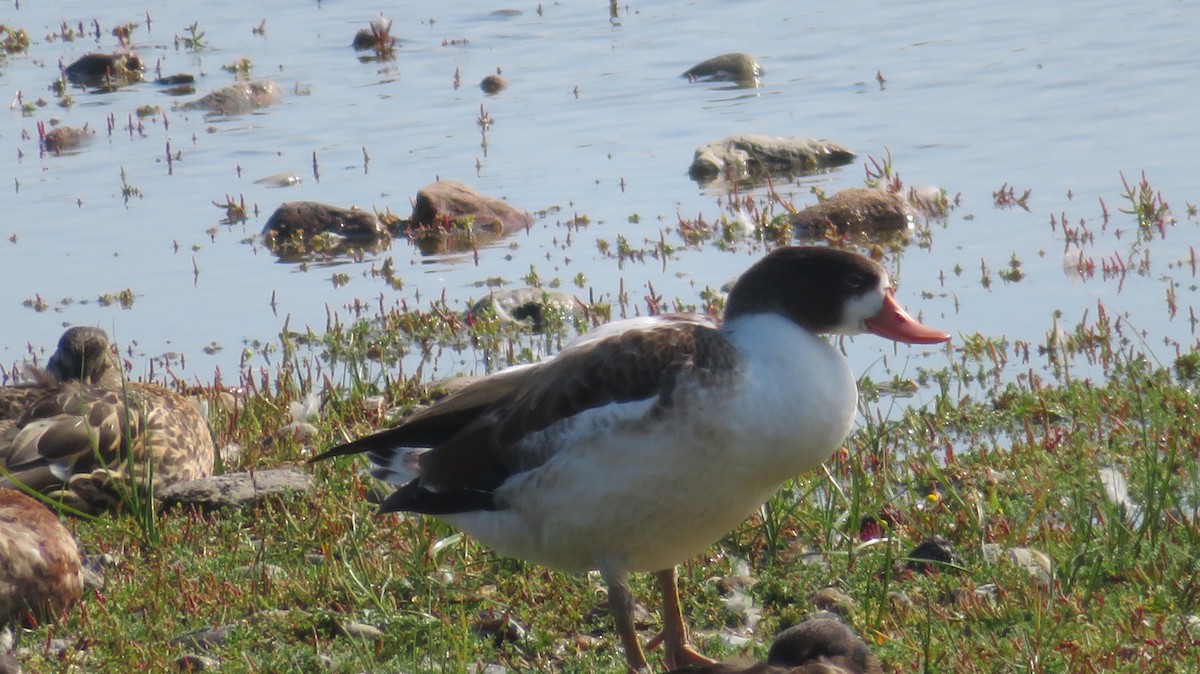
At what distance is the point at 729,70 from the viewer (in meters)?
17.1

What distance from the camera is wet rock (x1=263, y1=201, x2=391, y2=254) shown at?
1273 centimetres

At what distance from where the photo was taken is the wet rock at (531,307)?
10.3 metres

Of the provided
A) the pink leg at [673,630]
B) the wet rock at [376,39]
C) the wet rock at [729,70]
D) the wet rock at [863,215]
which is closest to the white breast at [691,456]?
the pink leg at [673,630]

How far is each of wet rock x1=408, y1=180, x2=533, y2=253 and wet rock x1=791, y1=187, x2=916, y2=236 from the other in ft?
7.15

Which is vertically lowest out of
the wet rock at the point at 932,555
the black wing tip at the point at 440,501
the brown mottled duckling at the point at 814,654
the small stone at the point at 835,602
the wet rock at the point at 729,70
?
the small stone at the point at 835,602

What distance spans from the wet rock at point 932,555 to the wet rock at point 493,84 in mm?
11747

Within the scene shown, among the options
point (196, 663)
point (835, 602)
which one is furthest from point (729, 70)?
point (196, 663)

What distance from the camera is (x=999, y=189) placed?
12.2m

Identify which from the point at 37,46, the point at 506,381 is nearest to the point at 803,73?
the point at 37,46

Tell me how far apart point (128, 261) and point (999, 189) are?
6.11m

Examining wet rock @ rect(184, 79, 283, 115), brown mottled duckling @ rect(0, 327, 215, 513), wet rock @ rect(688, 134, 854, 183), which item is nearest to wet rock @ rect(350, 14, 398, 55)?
wet rock @ rect(184, 79, 283, 115)

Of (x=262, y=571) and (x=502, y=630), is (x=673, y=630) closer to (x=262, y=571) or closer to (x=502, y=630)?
(x=502, y=630)

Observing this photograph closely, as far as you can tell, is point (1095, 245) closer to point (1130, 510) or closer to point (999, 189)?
point (999, 189)

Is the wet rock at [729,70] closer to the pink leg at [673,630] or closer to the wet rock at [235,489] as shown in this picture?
the wet rock at [235,489]
